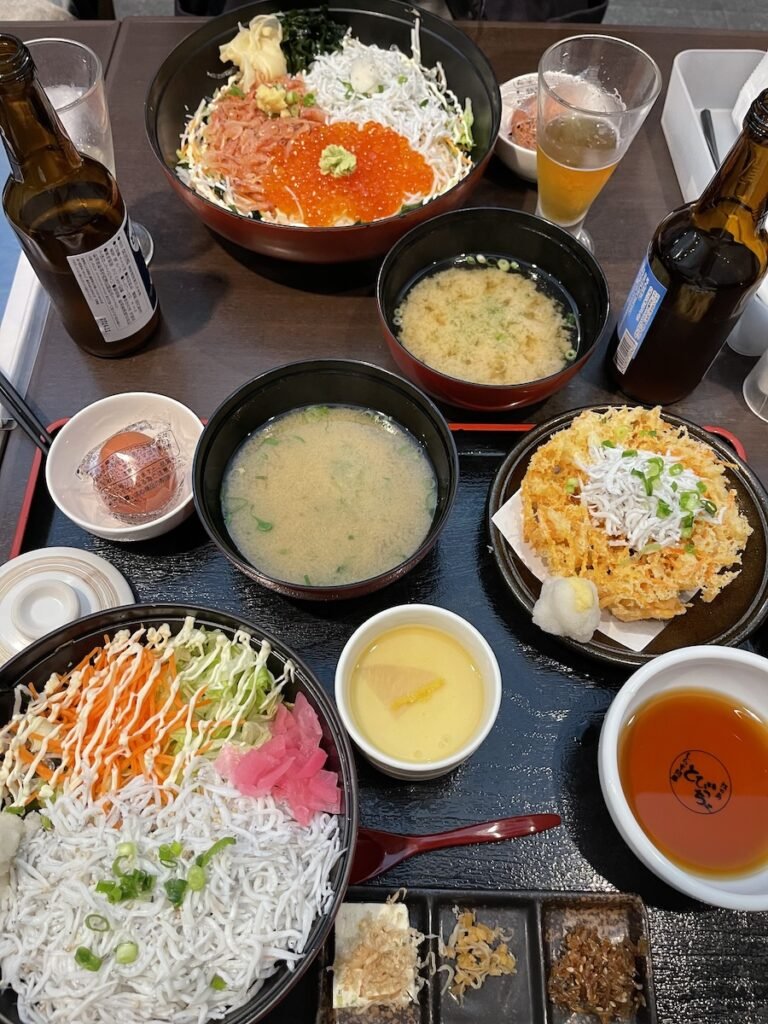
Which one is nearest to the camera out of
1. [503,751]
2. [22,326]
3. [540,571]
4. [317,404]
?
[503,751]

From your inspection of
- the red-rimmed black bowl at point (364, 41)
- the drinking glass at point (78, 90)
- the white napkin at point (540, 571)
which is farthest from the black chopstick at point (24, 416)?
the white napkin at point (540, 571)

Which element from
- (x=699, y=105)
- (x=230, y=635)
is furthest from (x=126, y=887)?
(x=699, y=105)

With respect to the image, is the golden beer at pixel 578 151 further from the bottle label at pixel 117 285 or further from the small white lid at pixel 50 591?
the small white lid at pixel 50 591

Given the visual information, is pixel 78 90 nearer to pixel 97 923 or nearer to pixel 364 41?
pixel 364 41

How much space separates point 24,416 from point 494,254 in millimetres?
1240

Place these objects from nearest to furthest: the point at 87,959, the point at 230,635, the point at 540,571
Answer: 1. the point at 87,959
2. the point at 230,635
3. the point at 540,571

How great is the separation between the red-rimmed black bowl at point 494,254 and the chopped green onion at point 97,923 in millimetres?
1201

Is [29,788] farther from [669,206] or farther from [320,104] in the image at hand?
[669,206]

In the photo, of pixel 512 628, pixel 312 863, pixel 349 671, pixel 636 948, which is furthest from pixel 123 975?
pixel 512 628

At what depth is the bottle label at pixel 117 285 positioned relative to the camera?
1.66m

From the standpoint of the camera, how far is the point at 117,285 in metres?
1.74

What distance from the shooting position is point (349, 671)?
139cm

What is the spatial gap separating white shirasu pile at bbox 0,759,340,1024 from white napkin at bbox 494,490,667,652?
65cm

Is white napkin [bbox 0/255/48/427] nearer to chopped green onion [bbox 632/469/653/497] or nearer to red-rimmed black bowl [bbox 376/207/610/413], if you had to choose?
red-rimmed black bowl [bbox 376/207/610/413]
